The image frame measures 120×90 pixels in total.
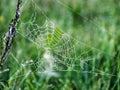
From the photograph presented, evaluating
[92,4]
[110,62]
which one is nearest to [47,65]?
[110,62]

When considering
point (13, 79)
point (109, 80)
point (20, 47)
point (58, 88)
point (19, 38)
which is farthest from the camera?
point (19, 38)

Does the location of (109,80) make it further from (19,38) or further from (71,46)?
(19,38)

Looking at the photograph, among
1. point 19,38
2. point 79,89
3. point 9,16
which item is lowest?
Result: point 79,89

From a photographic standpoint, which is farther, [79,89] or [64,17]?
[64,17]

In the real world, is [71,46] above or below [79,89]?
above

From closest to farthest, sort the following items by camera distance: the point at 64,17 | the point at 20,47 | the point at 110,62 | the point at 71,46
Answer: the point at 71,46, the point at 110,62, the point at 20,47, the point at 64,17

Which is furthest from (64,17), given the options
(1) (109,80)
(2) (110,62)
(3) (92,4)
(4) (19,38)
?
(1) (109,80)
